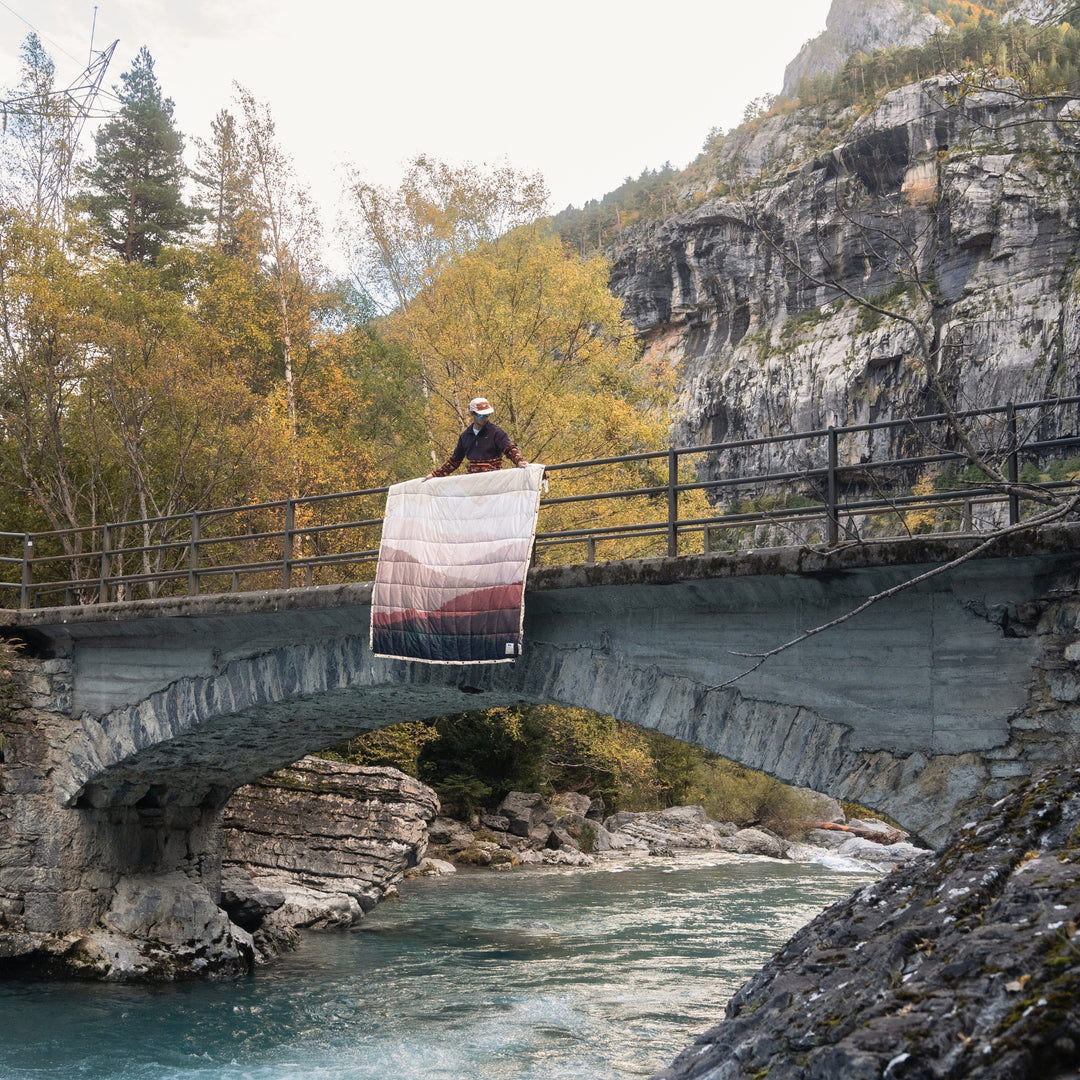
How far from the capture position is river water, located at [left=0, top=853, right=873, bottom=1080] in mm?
9992

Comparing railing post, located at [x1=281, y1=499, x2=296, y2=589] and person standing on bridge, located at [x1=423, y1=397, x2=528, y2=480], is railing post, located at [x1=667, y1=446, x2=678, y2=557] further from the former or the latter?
railing post, located at [x1=281, y1=499, x2=296, y2=589]

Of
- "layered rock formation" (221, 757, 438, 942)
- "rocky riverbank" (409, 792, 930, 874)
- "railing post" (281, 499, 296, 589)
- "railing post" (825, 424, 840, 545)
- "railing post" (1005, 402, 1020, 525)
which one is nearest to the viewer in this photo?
"railing post" (1005, 402, 1020, 525)

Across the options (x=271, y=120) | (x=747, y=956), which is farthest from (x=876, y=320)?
(x=747, y=956)

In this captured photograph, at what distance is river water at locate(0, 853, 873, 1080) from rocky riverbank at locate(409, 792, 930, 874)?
5.26 metres

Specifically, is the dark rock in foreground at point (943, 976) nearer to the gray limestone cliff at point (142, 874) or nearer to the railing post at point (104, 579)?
the railing post at point (104, 579)

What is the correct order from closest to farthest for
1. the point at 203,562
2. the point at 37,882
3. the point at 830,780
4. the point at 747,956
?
the point at 830,780, the point at 37,882, the point at 747,956, the point at 203,562

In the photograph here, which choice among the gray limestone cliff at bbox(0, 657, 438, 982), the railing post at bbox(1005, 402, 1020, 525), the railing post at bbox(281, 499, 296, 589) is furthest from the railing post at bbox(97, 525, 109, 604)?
the railing post at bbox(1005, 402, 1020, 525)

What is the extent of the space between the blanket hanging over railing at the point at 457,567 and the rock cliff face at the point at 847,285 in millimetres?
53738

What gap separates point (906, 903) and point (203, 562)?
64.8ft

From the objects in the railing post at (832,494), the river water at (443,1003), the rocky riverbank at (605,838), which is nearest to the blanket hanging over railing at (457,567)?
the railing post at (832,494)

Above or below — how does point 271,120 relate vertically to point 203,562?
above

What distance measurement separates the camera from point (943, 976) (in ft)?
11.5

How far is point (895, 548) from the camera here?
766cm

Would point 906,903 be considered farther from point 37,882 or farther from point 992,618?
point 37,882
